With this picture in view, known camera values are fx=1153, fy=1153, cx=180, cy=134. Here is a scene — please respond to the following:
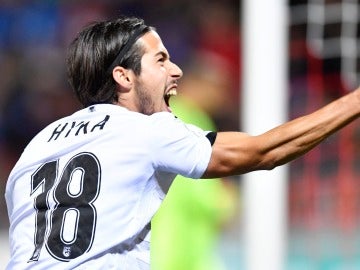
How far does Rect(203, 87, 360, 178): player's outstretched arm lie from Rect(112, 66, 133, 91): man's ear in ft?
1.17

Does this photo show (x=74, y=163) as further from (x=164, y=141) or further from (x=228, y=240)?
(x=228, y=240)

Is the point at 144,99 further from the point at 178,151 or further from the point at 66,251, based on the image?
the point at 66,251

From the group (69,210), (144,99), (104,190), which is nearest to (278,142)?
(144,99)

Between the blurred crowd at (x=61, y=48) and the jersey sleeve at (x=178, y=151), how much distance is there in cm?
632

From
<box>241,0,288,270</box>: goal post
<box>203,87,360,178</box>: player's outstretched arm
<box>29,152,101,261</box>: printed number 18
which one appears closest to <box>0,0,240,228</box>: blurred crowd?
<box>241,0,288,270</box>: goal post

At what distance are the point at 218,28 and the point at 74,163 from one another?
687 centimetres

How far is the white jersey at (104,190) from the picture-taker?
3430 mm

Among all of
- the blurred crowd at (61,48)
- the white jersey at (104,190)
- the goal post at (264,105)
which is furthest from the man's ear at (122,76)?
the blurred crowd at (61,48)

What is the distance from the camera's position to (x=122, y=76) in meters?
3.68

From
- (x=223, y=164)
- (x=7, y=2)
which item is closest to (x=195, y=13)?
(x=7, y=2)

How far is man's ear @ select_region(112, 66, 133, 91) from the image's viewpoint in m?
3.68

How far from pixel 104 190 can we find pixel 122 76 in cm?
42

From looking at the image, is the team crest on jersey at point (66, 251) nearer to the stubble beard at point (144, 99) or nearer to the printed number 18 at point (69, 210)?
the printed number 18 at point (69, 210)

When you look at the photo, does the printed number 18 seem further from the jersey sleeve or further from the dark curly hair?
the dark curly hair
